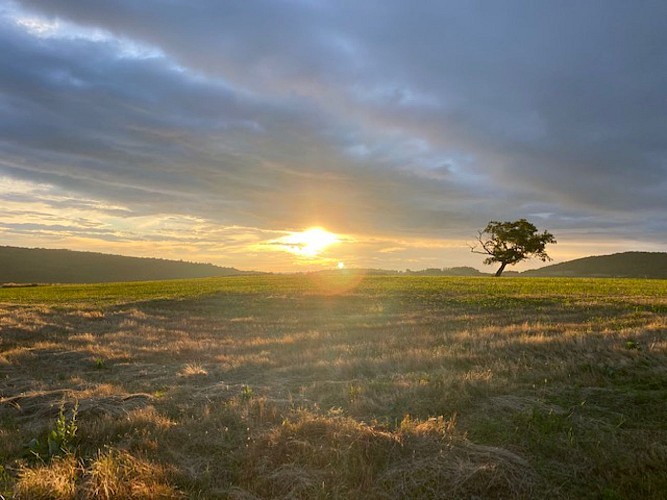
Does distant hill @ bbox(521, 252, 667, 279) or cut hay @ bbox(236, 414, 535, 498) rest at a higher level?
distant hill @ bbox(521, 252, 667, 279)

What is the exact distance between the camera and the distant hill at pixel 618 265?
4345 inches

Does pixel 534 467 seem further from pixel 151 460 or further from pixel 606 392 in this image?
pixel 151 460

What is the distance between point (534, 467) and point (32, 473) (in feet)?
20.6

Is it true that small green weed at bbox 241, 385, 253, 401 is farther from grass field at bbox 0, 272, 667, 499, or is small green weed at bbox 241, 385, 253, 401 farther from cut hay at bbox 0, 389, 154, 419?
cut hay at bbox 0, 389, 154, 419

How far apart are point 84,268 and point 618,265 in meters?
166

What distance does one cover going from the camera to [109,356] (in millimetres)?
15398

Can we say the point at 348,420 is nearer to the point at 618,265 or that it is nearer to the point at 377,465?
the point at 377,465

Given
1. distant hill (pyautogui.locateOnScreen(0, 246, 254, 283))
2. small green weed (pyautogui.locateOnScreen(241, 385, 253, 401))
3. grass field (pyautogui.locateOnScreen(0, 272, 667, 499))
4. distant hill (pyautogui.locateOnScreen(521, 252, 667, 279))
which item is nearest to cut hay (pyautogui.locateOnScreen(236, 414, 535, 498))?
grass field (pyautogui.locateOnScreen(0, 272, 667, 499))

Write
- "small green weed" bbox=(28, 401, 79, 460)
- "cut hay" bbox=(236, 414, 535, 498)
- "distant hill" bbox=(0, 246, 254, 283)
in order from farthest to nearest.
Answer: "distant hill" bbox=(0, 246, 254, 283) → "small green weed" bbox=(28, 401, 79, 460) → "cut hay" bbox=(236, 414, 535, 498)

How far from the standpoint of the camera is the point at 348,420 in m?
7.09

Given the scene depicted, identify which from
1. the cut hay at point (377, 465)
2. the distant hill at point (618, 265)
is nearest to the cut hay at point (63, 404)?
the cut hay at point (377, 465)

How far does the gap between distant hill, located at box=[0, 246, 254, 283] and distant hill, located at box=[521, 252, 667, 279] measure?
95.3m

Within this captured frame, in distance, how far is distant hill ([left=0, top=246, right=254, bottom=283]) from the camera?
145875mm

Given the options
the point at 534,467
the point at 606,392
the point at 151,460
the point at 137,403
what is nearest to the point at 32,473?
the point at 151,460
